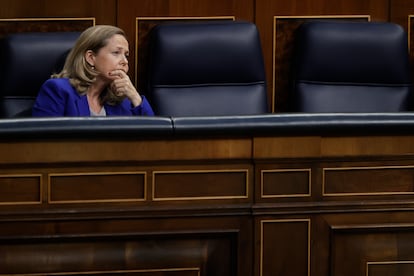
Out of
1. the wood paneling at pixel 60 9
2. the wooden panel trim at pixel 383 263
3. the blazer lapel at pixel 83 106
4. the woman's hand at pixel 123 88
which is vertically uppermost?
the wood paneling at pixel 60 9

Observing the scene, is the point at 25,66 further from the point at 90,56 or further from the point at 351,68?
the point at 351,68

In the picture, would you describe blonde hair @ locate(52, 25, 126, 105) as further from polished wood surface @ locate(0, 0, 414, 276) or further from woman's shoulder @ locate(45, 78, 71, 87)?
polished wood surface @ locate(0, 0, 414, 276)

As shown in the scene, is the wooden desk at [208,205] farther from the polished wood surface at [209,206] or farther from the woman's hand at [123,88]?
the woman's hand at [123,88]

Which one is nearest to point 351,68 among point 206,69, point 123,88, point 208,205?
point 206,69

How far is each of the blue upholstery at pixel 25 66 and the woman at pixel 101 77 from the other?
0.17 feet

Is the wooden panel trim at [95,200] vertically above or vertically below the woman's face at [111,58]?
below

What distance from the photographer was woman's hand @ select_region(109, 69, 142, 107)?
5.26ft

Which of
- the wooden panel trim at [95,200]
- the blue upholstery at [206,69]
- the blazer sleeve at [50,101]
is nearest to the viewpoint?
the wooden panel trim at [95,200]

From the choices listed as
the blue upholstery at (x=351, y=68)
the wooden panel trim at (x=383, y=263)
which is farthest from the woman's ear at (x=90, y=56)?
the wooden panel trim at (x=383, y=263)

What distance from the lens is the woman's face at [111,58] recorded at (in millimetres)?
1610

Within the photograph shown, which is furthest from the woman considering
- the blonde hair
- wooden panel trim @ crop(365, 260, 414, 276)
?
wooden panel trim @ crop(365, 260, 414, 276)

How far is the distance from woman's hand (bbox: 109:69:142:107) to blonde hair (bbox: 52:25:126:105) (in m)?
0.01

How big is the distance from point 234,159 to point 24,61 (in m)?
0.56

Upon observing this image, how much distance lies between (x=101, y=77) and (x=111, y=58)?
1.3 inches
